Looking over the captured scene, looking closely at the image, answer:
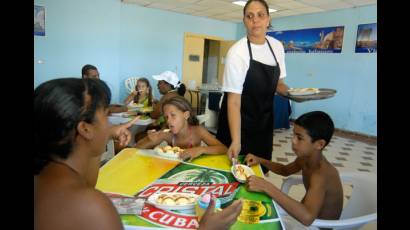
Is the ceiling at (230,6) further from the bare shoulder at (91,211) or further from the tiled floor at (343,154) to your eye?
the bare shoulder at (91,211)

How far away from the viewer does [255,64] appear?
1.82 metres

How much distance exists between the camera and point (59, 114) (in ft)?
2.30

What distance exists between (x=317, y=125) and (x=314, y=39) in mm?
6008

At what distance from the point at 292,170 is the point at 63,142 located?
57.5 inches

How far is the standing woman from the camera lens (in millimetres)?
1757

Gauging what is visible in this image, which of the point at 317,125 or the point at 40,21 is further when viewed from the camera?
the point at 40,21

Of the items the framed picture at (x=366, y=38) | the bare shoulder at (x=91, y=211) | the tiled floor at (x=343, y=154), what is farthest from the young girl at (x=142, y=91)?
the framed picture at (x=366, y=38)

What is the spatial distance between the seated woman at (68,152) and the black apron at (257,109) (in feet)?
3.85

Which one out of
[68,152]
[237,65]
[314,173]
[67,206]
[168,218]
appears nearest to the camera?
[67,206]

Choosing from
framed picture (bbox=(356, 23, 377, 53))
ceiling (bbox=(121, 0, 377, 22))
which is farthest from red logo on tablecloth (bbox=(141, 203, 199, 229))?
framed picture (bbox=(356, 23, 377, 53))

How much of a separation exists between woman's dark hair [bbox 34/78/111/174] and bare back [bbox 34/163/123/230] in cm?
7

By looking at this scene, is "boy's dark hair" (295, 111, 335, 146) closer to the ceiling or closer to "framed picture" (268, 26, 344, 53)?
the ceiling

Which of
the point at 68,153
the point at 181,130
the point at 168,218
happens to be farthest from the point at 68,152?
the point at 181,130

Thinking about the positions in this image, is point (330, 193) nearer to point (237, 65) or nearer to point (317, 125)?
point (317, 125)
